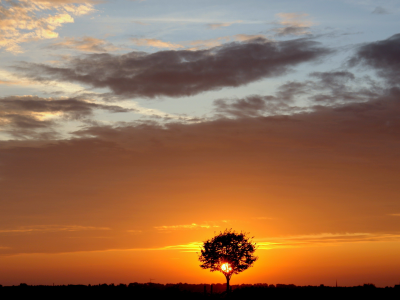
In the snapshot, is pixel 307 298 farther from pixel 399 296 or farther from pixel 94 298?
pixel 94 298

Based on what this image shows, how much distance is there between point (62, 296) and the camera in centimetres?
6350

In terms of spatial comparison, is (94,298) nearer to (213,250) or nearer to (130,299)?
(130,299)

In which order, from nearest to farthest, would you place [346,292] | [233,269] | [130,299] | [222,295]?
[130,299] < [346,292] < [222,295] < [233,269]

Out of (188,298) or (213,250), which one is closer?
(188,298)

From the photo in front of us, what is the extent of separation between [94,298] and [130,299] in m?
4.79

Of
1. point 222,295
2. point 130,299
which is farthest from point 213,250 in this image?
point 130,299

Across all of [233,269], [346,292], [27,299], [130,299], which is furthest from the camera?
[233,269]

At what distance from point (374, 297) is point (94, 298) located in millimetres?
36951

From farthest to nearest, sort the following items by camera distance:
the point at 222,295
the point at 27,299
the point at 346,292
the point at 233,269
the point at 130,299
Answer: the point at 233,269 → the point at 222,295 → the point at 346,292 → the point at 130,299 → the point at 27,299

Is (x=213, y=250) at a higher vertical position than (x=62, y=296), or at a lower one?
higher

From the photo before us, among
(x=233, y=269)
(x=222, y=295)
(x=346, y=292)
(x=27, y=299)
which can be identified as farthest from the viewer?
(x=233, y=269)

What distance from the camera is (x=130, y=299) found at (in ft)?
202

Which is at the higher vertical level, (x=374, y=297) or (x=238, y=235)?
(x=238, y=235)

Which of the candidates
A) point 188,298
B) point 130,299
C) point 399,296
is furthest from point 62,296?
point 399,296
